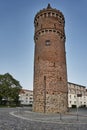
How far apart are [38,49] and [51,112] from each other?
9.54m

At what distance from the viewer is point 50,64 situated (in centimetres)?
2414

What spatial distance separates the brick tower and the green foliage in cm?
2644

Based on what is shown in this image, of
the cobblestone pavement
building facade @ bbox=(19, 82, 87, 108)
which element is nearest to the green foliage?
building facade @ bbox=(19, 82, 87, 108)

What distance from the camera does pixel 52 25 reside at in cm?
2573

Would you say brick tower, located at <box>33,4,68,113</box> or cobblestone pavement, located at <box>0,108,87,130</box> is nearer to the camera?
cobblestone pavement, located at <box>0,108,87,130</box>

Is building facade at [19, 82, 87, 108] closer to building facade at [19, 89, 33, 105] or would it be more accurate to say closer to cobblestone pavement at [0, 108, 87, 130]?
building facade at [19, 89, 33, 105]

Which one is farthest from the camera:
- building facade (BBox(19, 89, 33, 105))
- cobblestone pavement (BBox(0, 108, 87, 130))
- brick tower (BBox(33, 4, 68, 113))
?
building facade (BBox(19, 89, 33, 105))

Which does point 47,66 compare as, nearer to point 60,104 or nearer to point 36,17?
point 60,104

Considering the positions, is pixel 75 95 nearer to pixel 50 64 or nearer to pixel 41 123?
pixel 50 64

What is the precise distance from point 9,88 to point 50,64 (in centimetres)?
2911

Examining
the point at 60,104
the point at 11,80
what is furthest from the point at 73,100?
the point at 60,104

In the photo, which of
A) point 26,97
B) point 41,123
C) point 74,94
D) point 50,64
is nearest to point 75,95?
point 74,94

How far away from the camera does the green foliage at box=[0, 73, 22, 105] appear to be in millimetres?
49125

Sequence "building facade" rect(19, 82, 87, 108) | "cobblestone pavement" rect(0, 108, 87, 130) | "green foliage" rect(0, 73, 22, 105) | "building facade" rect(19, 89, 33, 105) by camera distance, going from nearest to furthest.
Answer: "cobblestone pavement" rect(0, 108, 87, 130)
"green foliage" rect(0, 73, 22, 105)
"building facade" rect(19, 82, 87, 108)
"building facade" rect(19, 89, 33, 105)
